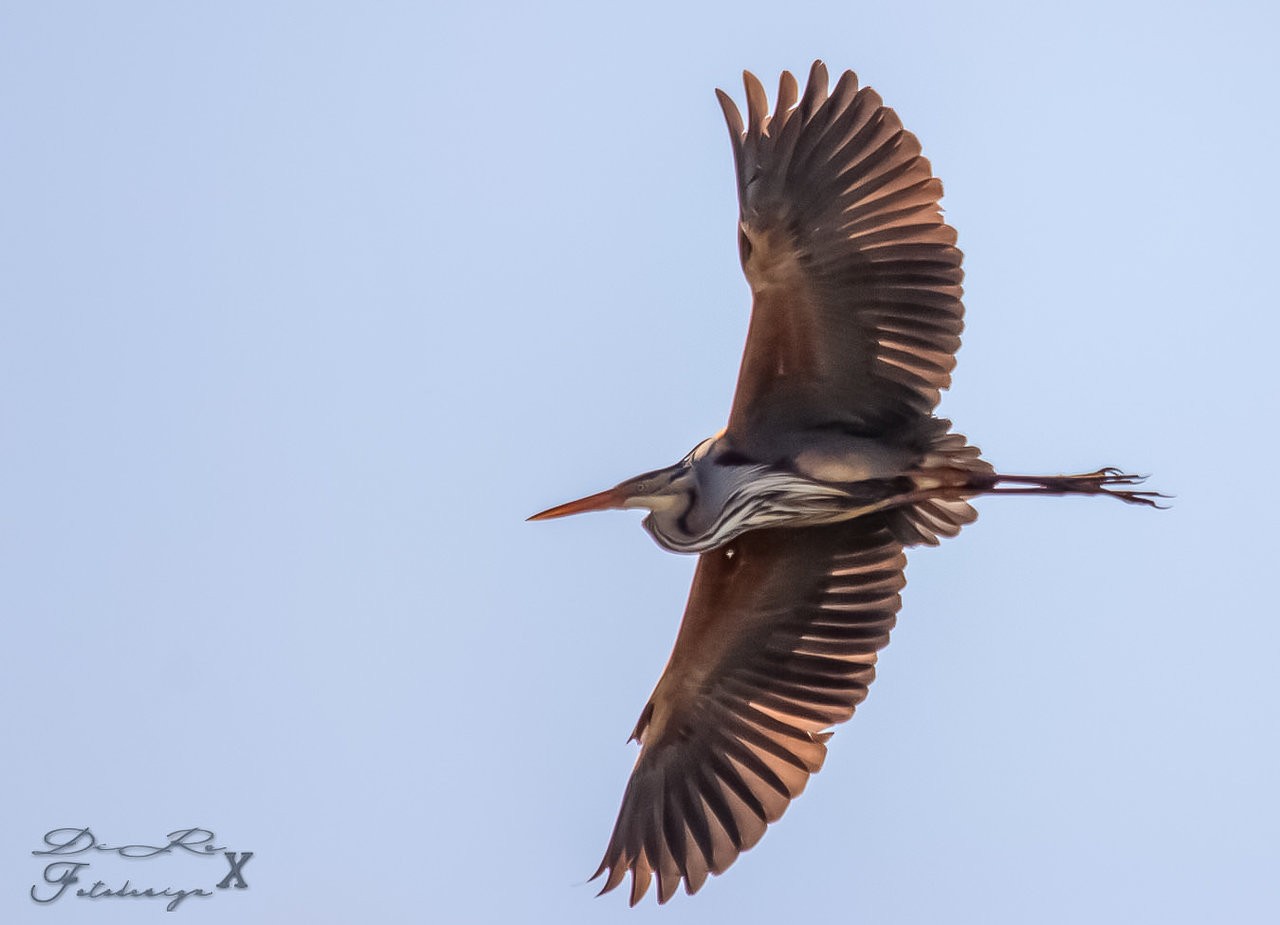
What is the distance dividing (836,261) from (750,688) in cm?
207

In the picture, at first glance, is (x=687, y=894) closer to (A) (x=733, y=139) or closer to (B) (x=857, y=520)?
(B) (x=857, y=520)

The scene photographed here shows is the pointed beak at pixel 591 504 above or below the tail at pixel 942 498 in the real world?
above

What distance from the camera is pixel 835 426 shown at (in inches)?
356

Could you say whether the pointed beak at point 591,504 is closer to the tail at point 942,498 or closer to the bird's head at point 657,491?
the bird's head at point 657,491

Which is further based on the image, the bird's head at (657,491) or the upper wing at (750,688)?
the upper wing at (750,688)

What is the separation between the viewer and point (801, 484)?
887 cm

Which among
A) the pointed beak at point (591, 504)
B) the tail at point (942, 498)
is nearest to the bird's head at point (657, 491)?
the pointed beak at point (591, 504)

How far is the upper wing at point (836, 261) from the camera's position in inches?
343

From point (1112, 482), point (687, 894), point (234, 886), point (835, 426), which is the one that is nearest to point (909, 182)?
point (835, 426)

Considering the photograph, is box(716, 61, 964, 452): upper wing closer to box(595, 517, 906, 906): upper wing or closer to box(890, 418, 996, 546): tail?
box(890, 418, 996, 546): tail

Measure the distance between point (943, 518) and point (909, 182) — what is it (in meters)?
1.53

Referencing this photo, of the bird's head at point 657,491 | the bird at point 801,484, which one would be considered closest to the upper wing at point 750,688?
the bird at point 801,484

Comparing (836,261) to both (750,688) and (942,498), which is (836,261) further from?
(750,688)

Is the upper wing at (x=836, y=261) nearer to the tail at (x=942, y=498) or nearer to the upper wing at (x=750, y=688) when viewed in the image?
the tail at (x=942, y=498)
